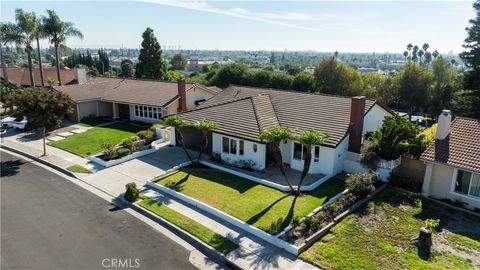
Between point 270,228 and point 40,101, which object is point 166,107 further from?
point 270,228

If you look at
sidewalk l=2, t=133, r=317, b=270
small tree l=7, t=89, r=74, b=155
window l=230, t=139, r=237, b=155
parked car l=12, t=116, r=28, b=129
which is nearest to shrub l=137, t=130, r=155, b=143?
sidewalk l=2, t=133, r=317, b=270

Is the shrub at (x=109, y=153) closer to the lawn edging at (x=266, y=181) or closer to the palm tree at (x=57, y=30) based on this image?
the lawn edging at (x=266, y=181)

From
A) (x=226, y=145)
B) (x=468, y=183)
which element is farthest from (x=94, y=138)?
(x=468, y=183)

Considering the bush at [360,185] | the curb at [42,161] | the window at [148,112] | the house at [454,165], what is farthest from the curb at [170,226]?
the window at [148,112]

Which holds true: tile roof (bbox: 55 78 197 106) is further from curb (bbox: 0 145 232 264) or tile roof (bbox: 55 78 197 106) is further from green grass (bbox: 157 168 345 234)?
green grass (bbox: 157 168 345 234)

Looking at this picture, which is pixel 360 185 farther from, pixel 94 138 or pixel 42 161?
pixel 94 138

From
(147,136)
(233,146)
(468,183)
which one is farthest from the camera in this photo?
(147,136)
